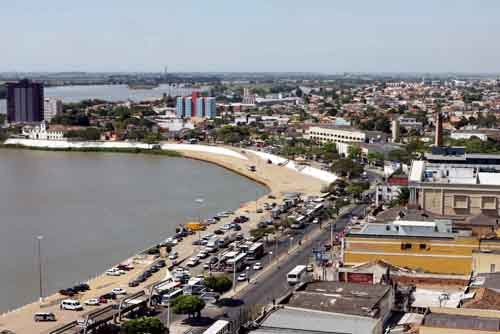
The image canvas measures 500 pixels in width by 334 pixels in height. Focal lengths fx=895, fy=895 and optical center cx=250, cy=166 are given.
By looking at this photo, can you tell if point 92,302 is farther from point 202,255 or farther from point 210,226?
point 210,226

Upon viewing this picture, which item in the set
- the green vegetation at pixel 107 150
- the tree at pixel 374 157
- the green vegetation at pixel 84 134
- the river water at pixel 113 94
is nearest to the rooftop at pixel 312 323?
the tree at pixel 374 157

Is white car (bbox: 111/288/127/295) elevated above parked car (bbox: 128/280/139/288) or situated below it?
above

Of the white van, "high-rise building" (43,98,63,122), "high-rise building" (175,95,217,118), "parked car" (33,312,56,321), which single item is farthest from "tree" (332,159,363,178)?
"high-rise building" (43,98,63,122)

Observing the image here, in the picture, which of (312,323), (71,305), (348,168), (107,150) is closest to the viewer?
(312,323)

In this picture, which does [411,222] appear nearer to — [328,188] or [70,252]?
[70,252]

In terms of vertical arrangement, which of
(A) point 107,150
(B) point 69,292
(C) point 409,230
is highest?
(C) point 409,230

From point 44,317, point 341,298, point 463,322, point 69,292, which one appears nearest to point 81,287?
point 69,292

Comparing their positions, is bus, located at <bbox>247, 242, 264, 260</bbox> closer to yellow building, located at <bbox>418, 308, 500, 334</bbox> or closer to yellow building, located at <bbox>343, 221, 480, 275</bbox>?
yellow building, located at <bbox>343, 221, 480, 275</bbox>
